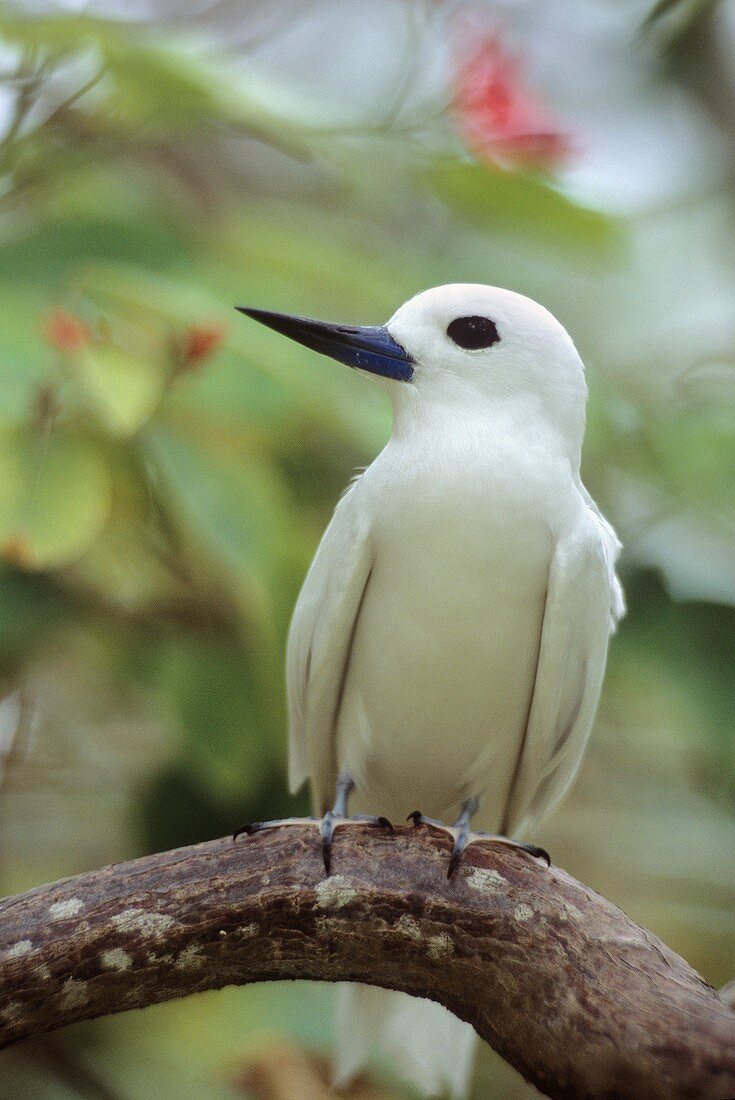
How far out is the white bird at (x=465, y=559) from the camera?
105 inches

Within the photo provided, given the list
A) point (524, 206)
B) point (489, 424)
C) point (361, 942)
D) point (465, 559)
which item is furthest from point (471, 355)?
point (361, 942)

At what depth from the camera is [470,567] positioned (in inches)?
105

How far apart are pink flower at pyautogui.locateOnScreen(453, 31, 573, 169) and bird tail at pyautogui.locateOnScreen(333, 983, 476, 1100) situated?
7.83 feet

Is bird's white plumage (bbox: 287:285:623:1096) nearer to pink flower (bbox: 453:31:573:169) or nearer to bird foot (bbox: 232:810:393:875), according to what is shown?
bird foot (bbox: 232:810:393:875)

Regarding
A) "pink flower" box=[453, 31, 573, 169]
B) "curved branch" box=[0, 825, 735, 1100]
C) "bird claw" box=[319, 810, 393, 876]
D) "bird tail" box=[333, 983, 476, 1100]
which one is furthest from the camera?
"pink flower" box=[453, 31, 573, 169]

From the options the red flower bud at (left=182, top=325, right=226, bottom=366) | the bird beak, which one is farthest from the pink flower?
the red flower bud at (left=182, top=325, right=226, bottom=366)

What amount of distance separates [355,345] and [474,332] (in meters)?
0.27

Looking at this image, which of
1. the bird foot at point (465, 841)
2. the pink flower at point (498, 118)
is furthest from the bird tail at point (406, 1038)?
the pink flower at point (498, 118)

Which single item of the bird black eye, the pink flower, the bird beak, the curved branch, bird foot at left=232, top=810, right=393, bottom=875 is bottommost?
the curved branch

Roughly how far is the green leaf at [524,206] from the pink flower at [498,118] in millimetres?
60

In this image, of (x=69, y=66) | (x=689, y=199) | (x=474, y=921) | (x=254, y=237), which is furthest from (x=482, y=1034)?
(x=689, y=199)

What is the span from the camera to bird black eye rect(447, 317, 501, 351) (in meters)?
2.73

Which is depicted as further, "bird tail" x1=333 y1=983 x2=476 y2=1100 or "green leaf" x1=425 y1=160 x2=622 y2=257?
"green leaf" x1=425 y1=160 x2=622 y2=257

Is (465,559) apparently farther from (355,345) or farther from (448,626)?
(355,345)
